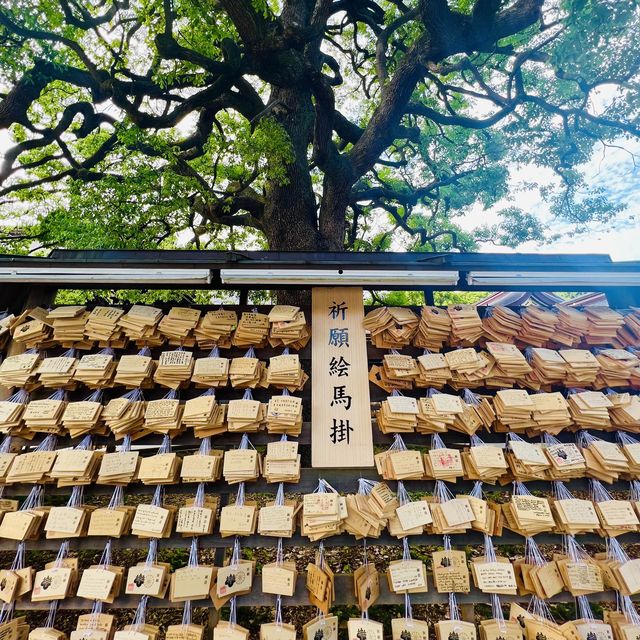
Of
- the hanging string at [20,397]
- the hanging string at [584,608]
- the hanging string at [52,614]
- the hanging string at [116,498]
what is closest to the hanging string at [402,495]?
the hanging string at [584,608]

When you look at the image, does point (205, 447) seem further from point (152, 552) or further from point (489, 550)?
point (489, 550)

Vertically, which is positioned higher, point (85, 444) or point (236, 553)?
point (85, 444)

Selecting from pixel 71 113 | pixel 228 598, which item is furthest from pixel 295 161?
pixel 228 598

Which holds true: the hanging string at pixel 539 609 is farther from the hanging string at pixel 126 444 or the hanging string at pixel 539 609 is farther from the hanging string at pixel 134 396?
the hanging string at pixel 134 396

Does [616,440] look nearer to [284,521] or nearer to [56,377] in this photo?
[284,521]

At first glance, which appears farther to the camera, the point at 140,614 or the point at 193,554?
the point at 193,554

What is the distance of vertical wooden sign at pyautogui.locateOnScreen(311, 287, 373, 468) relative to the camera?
3.06 meters

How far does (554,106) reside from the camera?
679 cm

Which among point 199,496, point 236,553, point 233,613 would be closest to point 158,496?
point 199,496

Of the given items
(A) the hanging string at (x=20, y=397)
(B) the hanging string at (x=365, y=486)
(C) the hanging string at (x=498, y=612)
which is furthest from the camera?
(A) the hanging string at (x=20, y=397)

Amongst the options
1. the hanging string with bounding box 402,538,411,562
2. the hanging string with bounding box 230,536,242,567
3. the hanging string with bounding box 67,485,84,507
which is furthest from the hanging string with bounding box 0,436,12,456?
the hanging string with bounding box 402,538,411,562

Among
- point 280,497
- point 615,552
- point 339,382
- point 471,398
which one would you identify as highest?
point 339,382

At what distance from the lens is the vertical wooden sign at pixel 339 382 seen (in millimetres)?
3057

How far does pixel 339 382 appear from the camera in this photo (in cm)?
324
